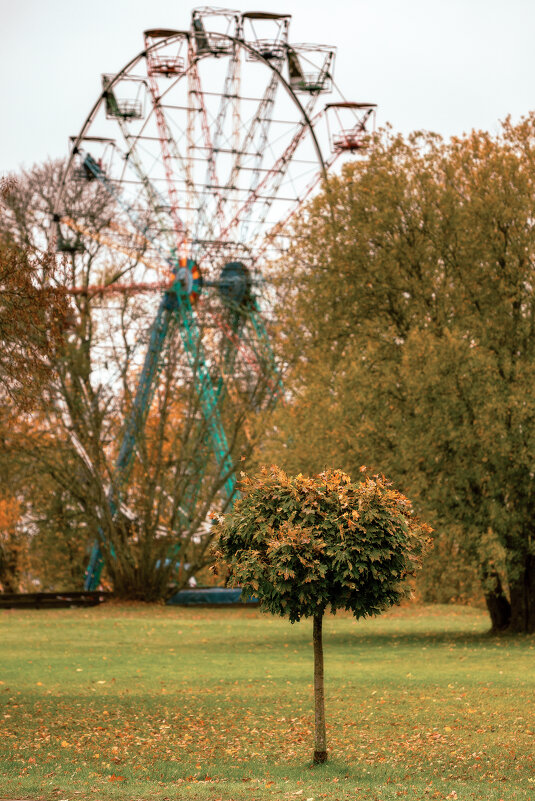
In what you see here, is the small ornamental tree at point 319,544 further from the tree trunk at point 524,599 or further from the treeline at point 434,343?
the tree trunk at point 524,599

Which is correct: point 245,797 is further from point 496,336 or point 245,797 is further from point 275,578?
point 496,336

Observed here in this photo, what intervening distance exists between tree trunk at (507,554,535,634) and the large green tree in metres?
0.04

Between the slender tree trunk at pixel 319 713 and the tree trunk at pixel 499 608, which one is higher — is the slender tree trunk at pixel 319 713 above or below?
below

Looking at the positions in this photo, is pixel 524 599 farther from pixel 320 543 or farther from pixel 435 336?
pixel 320 543

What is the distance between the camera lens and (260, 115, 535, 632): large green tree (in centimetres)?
2273

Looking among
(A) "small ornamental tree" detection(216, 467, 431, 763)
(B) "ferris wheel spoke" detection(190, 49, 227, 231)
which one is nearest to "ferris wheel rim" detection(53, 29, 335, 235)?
(B) "ferris wheel spoke" detection(190, 49, 227, 231)

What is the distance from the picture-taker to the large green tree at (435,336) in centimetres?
2273

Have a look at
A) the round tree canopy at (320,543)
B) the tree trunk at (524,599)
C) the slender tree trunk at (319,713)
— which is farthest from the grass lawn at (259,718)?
the round tree canopy at (320,543)

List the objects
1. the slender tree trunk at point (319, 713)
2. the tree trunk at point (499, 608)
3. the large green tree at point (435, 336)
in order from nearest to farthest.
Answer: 1. the slender tree trunk at point (319, 713)
2. the large green tree at point (435, 336)
3. the tree trunk at point (499, 608)

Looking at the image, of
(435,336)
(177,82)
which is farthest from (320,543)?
(177,82)

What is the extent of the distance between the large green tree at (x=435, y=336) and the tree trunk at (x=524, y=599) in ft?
0.12

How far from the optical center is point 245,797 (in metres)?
8.87

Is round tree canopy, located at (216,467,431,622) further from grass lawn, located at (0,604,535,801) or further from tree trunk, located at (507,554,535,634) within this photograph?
tree trunk, located at (507,554,535,634)

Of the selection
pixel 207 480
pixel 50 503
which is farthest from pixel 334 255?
pixel 50 503
